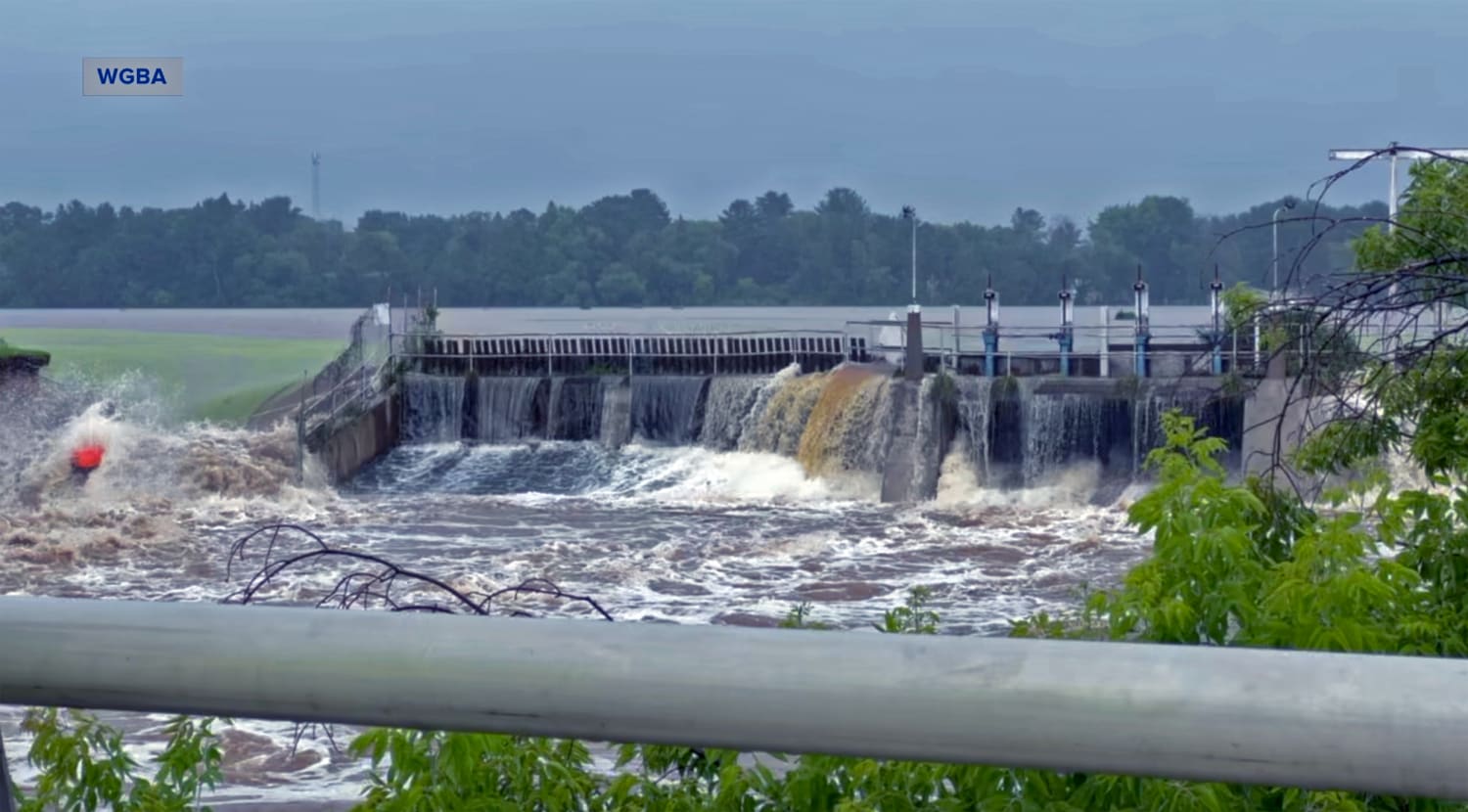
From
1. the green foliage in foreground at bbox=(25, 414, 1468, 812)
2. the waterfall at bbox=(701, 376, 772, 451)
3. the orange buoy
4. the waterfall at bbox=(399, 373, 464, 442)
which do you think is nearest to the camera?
the green foliage in foreground at bbox=(25, 414, 1468, 812)

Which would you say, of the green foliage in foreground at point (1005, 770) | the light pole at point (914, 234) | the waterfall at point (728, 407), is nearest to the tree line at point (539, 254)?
the light pole at point (914, 234)

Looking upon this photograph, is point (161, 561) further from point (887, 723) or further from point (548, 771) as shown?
point (887, 723)

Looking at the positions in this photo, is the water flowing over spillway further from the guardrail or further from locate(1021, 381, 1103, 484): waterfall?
the guardrail

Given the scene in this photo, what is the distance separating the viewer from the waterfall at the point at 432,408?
73.8 feet

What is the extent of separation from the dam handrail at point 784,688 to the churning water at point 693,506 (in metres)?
14.6

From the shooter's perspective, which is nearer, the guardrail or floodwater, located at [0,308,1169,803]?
floodwater, located at [0,308,1169,803]

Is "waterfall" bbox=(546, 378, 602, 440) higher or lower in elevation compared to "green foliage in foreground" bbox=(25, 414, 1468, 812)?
lower

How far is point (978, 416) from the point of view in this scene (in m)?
19.4

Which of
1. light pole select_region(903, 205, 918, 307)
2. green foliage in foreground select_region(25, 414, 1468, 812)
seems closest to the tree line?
light pole select_region(903, 205, 918, 307)

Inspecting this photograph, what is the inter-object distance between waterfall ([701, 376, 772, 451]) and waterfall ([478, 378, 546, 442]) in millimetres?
2280

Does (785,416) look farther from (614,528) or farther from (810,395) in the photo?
(614,528)

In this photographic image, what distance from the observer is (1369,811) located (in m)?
1.80

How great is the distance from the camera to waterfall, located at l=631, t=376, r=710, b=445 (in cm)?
2119

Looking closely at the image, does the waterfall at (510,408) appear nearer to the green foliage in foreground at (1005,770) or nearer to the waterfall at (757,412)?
the waterfall at (757,412)
